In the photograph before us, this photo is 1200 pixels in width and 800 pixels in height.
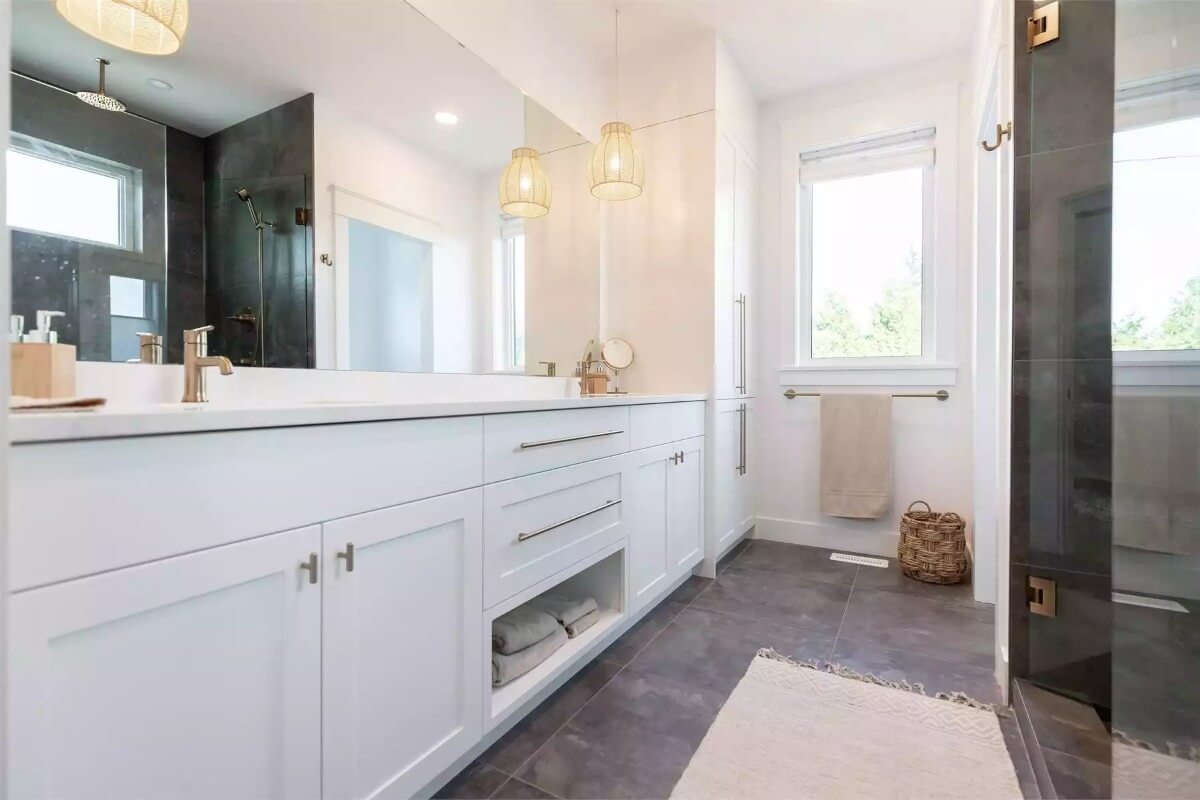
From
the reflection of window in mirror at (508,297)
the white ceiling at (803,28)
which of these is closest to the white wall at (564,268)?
the reflection of window in mirror at (508,297)

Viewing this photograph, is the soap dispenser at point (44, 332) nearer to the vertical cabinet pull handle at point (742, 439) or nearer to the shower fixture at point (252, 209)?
the shower fixture at point (252, 209)

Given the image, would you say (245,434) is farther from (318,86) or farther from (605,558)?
(605,558)

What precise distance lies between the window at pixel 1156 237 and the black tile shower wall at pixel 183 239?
7.67ft

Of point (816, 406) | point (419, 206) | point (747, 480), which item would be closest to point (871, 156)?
point (816, 406)

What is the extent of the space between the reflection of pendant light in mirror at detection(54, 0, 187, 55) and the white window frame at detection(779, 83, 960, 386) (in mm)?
2822

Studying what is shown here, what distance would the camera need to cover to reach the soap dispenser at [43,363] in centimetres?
91

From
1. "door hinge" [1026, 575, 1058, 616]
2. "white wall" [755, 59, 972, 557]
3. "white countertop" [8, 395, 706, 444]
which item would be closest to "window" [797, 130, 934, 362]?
"white wall" [755, 59, 972, 557]

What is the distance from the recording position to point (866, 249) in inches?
119

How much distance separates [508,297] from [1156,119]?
2.04 meters

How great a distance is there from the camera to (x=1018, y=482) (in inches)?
60.6

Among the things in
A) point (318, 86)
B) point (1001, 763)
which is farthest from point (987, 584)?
point (318, 86)

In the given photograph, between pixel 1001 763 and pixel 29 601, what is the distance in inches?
73.8

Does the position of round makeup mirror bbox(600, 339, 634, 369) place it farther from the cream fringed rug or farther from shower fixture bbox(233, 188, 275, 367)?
shower fixture bbox(233, 188, 275, 367)

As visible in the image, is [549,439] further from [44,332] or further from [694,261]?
[694,261]
